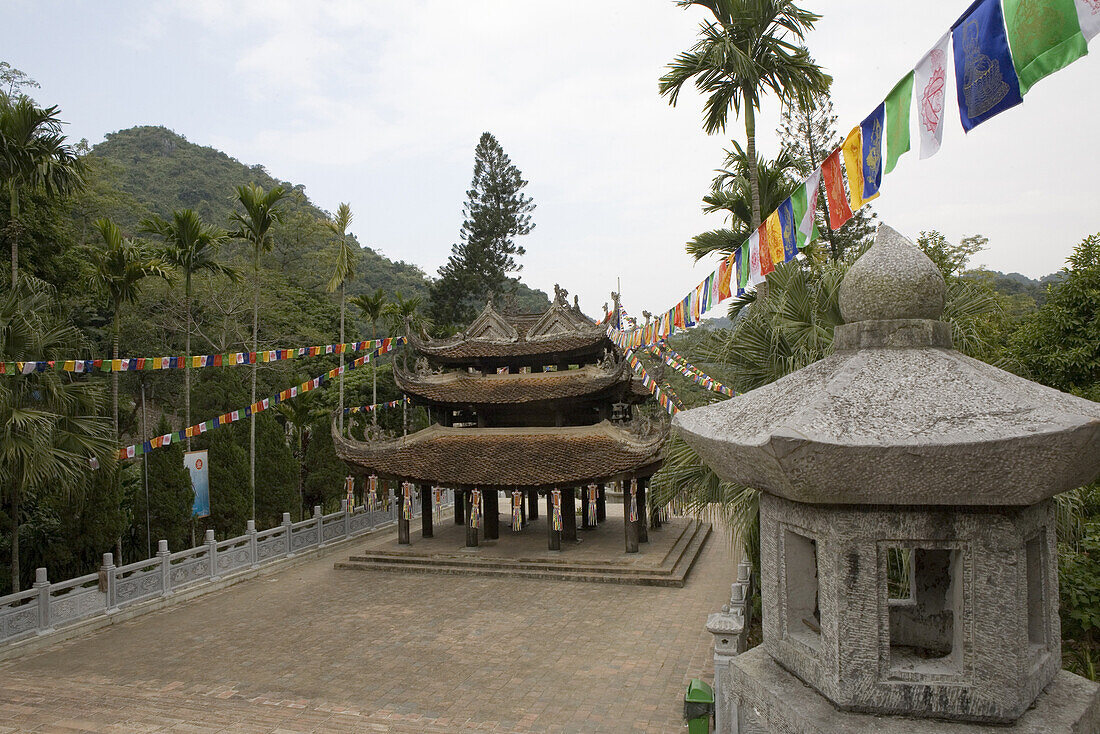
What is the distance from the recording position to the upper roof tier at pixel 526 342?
18.0m

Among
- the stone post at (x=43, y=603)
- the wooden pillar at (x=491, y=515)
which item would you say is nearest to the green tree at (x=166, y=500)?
the stone post at (x=43, y=603)

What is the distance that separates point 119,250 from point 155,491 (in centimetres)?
541

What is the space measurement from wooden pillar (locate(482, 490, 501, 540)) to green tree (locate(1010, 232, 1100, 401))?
12.1 m

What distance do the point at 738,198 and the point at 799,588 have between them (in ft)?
45.4

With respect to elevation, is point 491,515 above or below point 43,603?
above

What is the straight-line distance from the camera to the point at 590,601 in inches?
533

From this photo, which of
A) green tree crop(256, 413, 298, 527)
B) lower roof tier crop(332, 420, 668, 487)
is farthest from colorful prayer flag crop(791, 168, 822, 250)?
green tree crop(256, 413, 298, 527)

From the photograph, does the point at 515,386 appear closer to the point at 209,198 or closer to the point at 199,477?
the point at 199,477

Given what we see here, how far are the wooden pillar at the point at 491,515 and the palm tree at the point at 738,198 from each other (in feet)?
26.9

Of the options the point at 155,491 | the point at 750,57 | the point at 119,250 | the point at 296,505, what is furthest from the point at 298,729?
the point at 750,57

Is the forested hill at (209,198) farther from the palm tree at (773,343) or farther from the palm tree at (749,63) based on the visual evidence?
the palm tree at (773,343)

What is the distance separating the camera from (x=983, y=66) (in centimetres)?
432

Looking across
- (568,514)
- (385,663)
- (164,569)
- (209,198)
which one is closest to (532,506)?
(568,514)

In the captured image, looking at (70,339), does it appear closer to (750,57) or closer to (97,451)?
(97,451)
